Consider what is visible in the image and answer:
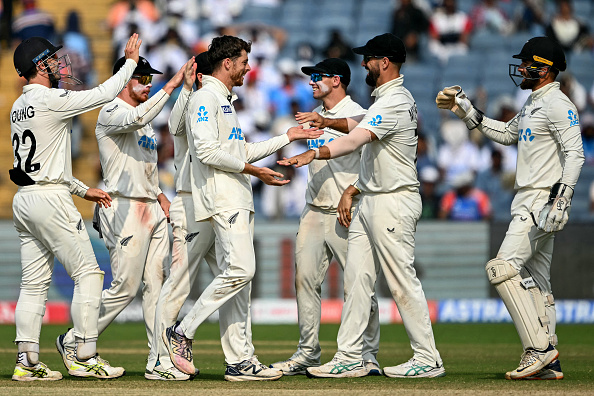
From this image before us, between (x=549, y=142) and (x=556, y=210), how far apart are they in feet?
2.15

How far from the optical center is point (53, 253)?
23.6 ft

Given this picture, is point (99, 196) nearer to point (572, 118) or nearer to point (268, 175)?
point (268, 175)

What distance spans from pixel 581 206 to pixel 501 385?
→ 10.6 metres

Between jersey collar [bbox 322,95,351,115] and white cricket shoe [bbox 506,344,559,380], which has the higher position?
jersey collar [bbox 322,95,351,115]

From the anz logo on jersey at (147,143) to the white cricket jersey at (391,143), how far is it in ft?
6.26

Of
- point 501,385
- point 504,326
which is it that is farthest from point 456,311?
point 501,385

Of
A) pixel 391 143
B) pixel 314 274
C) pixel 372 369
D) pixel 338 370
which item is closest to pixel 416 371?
pixel 372 369

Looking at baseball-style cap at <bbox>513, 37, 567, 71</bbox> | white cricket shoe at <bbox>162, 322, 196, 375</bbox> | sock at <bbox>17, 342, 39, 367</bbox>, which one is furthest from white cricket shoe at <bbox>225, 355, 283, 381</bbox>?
baseball-style cap at <bbox>513, 37, 567, 71</bbox>

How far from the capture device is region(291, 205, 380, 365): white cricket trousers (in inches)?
310

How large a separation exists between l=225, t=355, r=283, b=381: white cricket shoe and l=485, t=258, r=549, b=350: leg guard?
6.13 feet

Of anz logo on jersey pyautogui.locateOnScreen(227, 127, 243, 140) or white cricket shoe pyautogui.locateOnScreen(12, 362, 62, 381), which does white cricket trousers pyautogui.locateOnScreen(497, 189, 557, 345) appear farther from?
white cricket shoe pyautogui.locateOnScreen(12, 362, 62, 381)

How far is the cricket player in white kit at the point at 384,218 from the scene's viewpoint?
7.23 meters

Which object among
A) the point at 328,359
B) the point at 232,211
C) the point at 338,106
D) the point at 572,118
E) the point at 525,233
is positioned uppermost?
the point at 338,106

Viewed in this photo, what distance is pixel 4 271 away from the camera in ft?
47.8
